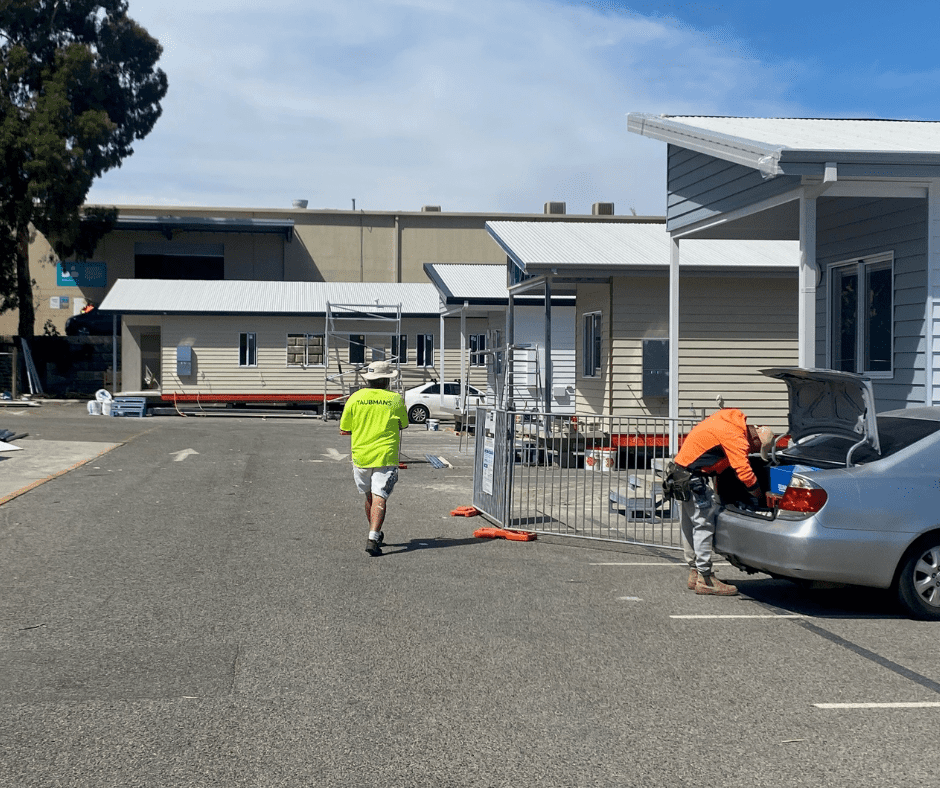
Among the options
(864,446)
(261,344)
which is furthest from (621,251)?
(261,344)

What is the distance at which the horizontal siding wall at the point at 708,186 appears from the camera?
11.9m

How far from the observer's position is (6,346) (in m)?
44.9

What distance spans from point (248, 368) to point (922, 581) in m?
32.3

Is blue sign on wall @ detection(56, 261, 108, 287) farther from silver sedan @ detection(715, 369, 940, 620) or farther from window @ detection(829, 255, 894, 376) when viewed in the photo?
silver sedan @ detection(715, 369, 940, 620)

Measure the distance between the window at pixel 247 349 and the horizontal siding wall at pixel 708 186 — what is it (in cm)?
2562

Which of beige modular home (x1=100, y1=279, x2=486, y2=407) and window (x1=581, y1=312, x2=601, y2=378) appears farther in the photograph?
beige modular home (x1=100, y1=279, x2=486, y2=407)

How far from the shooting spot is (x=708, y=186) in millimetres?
13461

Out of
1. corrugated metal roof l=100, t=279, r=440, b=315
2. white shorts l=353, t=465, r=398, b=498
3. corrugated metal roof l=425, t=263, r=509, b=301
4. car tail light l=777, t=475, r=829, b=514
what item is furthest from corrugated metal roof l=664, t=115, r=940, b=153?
corrugated metal roof l=100, t=279, r=440, b=315

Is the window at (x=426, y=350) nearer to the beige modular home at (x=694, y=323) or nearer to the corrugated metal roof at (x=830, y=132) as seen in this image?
the beige modular home at (x=694, y=323)

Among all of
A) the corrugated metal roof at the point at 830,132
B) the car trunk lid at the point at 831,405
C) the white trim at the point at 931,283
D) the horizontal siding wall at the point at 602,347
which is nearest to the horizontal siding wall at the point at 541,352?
the horizontal siding wall at the point at 602,347

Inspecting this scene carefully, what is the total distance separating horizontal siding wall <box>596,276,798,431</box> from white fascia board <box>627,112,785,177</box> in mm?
6563

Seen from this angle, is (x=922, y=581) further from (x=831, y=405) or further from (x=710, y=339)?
(x=710, y=339)

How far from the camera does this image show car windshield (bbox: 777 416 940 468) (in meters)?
8.23

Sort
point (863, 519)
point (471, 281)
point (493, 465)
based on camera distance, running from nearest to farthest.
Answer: point (863, 519), point (493, 465), point (471, 281)
